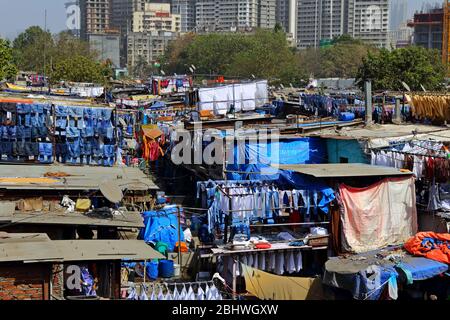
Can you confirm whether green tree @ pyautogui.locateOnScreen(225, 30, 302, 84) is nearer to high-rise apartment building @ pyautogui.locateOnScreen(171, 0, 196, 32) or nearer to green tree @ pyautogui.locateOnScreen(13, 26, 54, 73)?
green tree @ pyautogui.locateOnScreen(13, 26, 54, 73)

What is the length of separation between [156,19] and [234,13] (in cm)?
1442

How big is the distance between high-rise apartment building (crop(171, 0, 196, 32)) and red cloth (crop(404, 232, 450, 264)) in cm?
13200

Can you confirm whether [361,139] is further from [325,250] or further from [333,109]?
[333,109]

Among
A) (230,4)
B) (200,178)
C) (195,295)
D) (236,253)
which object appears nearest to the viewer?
(195,295)

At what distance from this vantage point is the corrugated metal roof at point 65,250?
28.6 feet

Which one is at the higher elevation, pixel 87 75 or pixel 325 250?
pixel 87 75

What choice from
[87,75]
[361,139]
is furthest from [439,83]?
[361,139]

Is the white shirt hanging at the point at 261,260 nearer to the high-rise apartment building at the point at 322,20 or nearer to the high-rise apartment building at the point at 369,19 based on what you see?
the high-rise apartment building at the point at 322,20

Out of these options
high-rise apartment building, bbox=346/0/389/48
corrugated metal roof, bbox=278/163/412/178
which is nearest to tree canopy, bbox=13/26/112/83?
corrugated metal roof, bbox=278/163/412/178

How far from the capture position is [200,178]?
64.9 feet

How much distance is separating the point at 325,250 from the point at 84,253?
561 centimetres

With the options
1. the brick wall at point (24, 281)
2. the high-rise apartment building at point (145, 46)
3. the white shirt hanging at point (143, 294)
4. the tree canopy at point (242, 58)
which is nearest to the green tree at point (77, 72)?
the tree canopy at point (242, 58)

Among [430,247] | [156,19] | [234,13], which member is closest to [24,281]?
[430,247]

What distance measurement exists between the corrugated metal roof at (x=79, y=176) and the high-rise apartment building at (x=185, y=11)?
128m
